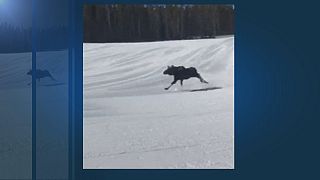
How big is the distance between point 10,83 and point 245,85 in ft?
6.67

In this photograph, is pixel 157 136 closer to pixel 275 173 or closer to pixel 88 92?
pixel 88 92

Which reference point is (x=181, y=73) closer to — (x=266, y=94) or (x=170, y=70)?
(x=170, y=70)

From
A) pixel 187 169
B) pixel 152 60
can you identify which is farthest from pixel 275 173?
pixel 152 60

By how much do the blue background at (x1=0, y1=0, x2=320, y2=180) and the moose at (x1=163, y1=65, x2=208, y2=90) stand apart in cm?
37

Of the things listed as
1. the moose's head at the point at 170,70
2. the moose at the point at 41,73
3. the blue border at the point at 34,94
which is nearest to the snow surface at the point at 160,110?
the moose's head at the point at 170,70

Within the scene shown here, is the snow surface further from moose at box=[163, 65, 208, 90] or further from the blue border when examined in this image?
the blue border

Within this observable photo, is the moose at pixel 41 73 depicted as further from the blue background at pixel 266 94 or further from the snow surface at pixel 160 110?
the snow surface at pixel 160 110

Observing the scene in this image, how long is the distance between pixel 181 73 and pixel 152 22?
0.53 meters

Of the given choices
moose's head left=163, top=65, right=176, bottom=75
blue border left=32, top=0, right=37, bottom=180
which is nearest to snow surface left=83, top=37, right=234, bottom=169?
moose's head left=163, top=65, right=176, bottom=75

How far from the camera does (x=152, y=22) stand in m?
5.20

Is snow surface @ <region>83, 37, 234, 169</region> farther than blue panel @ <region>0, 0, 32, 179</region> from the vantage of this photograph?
Yes

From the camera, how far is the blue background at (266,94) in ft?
16.6

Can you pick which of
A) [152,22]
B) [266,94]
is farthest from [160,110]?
[266,94]

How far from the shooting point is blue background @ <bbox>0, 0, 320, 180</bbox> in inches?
200
